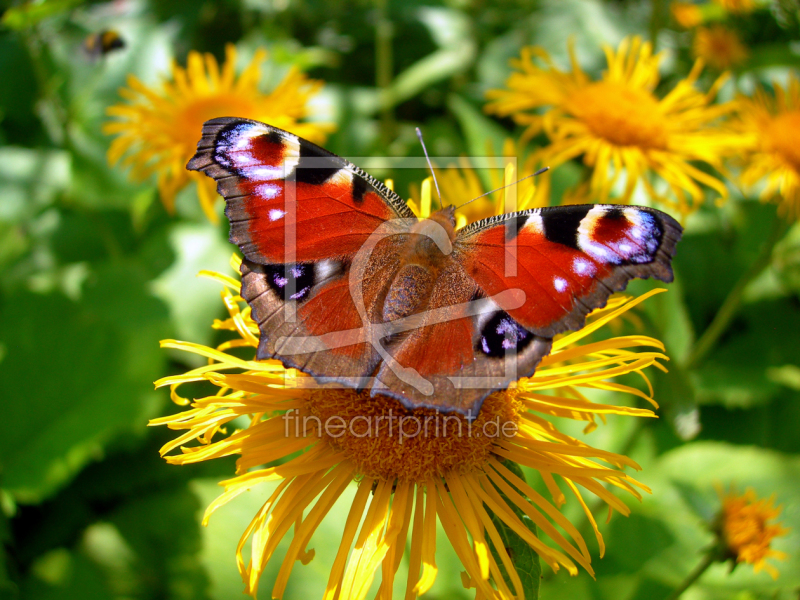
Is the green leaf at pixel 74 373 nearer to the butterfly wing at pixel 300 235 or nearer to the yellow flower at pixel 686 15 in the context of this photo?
the butterfly wing at pixel 300 235

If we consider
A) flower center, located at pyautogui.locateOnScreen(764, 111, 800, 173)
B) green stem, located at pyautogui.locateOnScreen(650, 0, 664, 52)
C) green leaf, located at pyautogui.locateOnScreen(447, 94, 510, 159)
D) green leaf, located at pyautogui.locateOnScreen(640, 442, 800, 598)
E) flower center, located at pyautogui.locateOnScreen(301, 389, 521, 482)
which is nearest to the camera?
flower center, located at pyautogui.locateOnScreen(301, 389, 521, 482)

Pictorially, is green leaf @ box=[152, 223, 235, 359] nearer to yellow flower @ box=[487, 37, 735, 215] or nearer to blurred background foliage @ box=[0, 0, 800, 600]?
blurred background foliage @ box=[0, 0, 800, 600]

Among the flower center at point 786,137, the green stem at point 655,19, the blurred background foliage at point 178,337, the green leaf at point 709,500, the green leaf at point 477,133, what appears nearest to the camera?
the green leaf at point 709,500

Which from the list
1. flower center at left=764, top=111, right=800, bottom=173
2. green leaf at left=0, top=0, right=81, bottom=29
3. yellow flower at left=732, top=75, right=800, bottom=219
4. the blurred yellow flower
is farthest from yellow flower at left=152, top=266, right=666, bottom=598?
the blurred yellow flower

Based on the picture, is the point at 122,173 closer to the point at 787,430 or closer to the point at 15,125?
the point at 15,125

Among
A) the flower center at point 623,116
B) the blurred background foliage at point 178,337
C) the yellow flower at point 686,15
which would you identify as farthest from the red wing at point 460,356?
the yellow flower at point 686,15

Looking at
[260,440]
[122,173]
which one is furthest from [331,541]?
[122,173]

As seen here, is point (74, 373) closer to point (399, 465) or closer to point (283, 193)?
point (283, 193)
